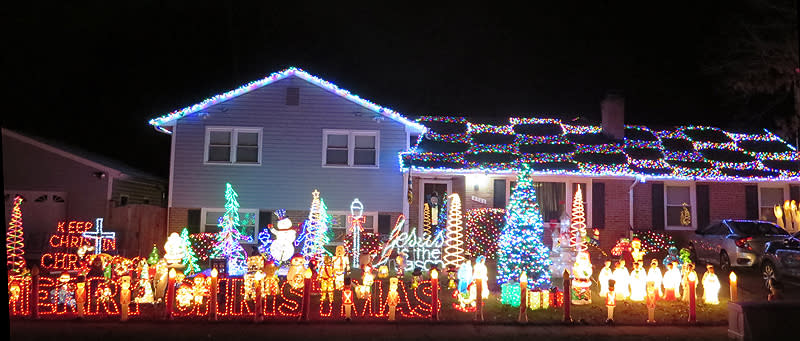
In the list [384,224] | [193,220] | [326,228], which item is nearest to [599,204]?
[384,224]

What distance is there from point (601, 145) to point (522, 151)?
3.13 metres

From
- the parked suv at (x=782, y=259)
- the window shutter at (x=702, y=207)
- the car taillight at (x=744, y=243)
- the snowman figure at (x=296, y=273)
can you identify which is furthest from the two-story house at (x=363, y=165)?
the snowman figure at (x=296, y=273)

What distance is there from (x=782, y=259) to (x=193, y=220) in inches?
649

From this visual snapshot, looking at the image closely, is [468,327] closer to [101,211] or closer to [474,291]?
[474,291]

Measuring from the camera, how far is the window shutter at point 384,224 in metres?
18.1

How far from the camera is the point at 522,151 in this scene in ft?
62.4

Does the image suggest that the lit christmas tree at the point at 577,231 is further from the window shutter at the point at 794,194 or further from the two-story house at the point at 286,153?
the window shutter at the point at 794,194

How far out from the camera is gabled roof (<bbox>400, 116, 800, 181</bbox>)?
59.2 feet

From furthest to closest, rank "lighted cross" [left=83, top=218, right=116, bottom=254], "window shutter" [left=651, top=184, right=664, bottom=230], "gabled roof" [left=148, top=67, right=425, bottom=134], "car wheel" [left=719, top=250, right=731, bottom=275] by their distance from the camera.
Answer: "window shutter" [left=651, top=184, right=664, bottom=230], "gabled roof" [left=148, top=67, right=425, bottom=134], "car wheel" [left=719, top=250, right=731, bottom=275], "lighted cross" [left=83, top=218, right=116, bottom=254]

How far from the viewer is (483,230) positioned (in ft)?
59.8

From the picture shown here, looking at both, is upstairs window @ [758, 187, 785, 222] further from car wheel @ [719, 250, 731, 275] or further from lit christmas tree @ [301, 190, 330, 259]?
lit christmas tree @ [301, 190, 330, 259]

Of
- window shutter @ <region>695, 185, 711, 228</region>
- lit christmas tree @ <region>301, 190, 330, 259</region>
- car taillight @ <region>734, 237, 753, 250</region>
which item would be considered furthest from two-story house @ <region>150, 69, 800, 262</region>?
lit christmas tree @ <region>301, 190, 330, 259</region>

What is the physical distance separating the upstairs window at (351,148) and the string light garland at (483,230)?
3.60m

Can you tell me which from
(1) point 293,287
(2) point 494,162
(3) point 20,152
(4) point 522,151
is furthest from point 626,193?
(3) point 20,152
